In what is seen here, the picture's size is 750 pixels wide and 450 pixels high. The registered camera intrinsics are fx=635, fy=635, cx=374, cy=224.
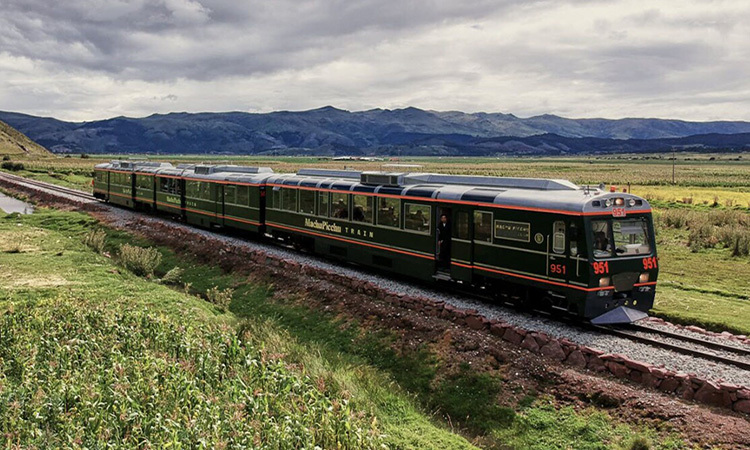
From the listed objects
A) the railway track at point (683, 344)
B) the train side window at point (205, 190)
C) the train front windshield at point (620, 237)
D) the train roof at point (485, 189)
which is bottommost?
the railway track at point (683, 344)

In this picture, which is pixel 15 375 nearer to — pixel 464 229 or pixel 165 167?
pixel 464 229

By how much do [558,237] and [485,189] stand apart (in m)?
3.52

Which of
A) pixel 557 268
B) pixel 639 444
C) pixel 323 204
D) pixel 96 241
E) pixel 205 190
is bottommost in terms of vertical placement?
pixel 639 444

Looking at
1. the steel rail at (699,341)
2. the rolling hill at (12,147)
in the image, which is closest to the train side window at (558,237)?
the steel rail at (699,341)

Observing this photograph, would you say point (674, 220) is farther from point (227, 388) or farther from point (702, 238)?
point (227, 388)

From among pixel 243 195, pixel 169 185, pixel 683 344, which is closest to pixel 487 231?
pixel 683 344

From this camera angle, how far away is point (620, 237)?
1644 centimetres

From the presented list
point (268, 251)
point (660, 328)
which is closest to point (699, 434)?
point (660, 328)

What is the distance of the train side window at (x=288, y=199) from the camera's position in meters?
28.3

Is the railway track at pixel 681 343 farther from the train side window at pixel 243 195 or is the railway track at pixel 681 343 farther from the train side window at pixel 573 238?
the train side window at pixel 243 195

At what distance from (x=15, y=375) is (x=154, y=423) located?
396 centimetres

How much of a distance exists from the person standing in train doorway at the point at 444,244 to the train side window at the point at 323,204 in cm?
702

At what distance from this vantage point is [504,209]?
17.8 metres

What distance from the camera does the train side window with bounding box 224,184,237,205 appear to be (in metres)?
33.4
